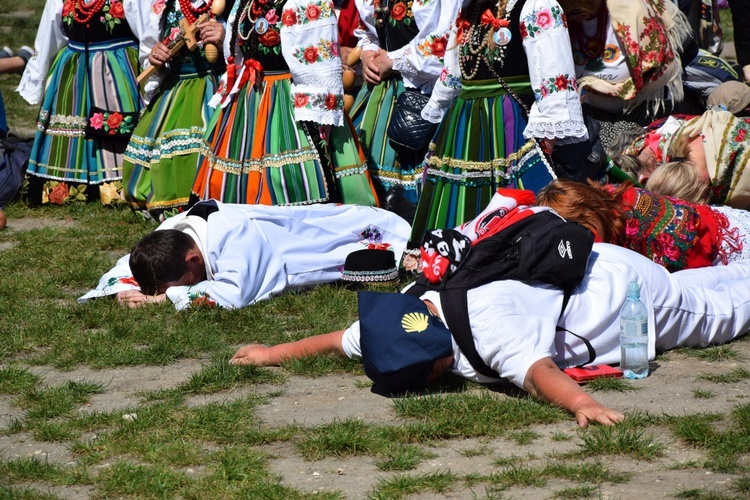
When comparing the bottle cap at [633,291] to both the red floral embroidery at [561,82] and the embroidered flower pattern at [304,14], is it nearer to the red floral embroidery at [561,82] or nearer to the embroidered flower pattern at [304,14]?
the red floral embroidery at [561,82]

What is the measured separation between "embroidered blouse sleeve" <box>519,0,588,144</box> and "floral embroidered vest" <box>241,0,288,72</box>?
1622 mm

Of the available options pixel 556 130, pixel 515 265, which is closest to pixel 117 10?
pixel 556 130

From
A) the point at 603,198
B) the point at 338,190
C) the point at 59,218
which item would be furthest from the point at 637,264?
the point at 59,218

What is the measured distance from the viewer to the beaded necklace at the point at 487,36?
16.5 ft

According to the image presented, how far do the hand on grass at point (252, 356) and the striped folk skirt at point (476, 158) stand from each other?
4.07 feet

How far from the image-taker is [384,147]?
6.63 metres

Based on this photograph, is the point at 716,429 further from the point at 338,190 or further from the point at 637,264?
the point at 338,190

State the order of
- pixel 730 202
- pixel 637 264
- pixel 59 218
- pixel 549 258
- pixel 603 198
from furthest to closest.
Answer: pixel 59 218
pixel 730 202
pixel 603 198
pixel 637 264
pixel 549 258

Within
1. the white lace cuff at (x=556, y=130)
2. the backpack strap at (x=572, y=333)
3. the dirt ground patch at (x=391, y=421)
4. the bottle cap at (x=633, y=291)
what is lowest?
the dirt ground patch at (x=391, y=421)

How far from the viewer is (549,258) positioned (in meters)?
3.93

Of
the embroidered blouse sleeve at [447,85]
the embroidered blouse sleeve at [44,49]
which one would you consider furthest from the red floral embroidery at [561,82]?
the embroidered blouse sleeve at [44,49]

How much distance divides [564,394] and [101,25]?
16.2 ft

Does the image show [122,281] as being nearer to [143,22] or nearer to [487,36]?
[487,36]

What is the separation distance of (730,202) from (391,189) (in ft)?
6.27
